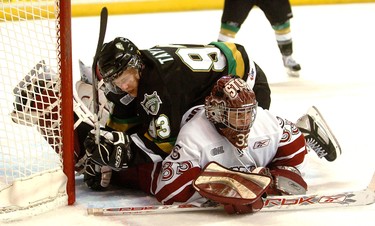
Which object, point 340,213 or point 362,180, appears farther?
point 362,180

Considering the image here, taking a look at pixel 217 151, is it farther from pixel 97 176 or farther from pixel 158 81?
pixel 97 176

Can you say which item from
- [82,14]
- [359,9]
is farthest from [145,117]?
[359,9]

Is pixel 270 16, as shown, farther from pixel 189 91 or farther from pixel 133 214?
pixel 133 214

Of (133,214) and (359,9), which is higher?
(133,214)

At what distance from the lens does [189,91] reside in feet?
8.53

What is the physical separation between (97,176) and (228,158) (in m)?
0.44

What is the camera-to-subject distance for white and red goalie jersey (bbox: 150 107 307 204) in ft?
8.17

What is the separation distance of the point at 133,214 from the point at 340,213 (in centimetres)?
62

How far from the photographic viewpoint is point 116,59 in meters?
2.49

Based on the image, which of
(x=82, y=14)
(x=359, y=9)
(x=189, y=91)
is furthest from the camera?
(x=359, y=9)

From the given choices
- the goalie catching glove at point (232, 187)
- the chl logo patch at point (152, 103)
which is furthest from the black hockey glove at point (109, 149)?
the goalie catching glove at point (232, 187)

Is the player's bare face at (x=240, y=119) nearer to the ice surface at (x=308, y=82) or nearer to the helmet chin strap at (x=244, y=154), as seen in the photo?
the helmet chin strap at (x=244, y=154)

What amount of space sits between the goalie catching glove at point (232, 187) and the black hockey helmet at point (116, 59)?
392 mm

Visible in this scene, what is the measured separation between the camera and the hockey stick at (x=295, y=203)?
2.47m
